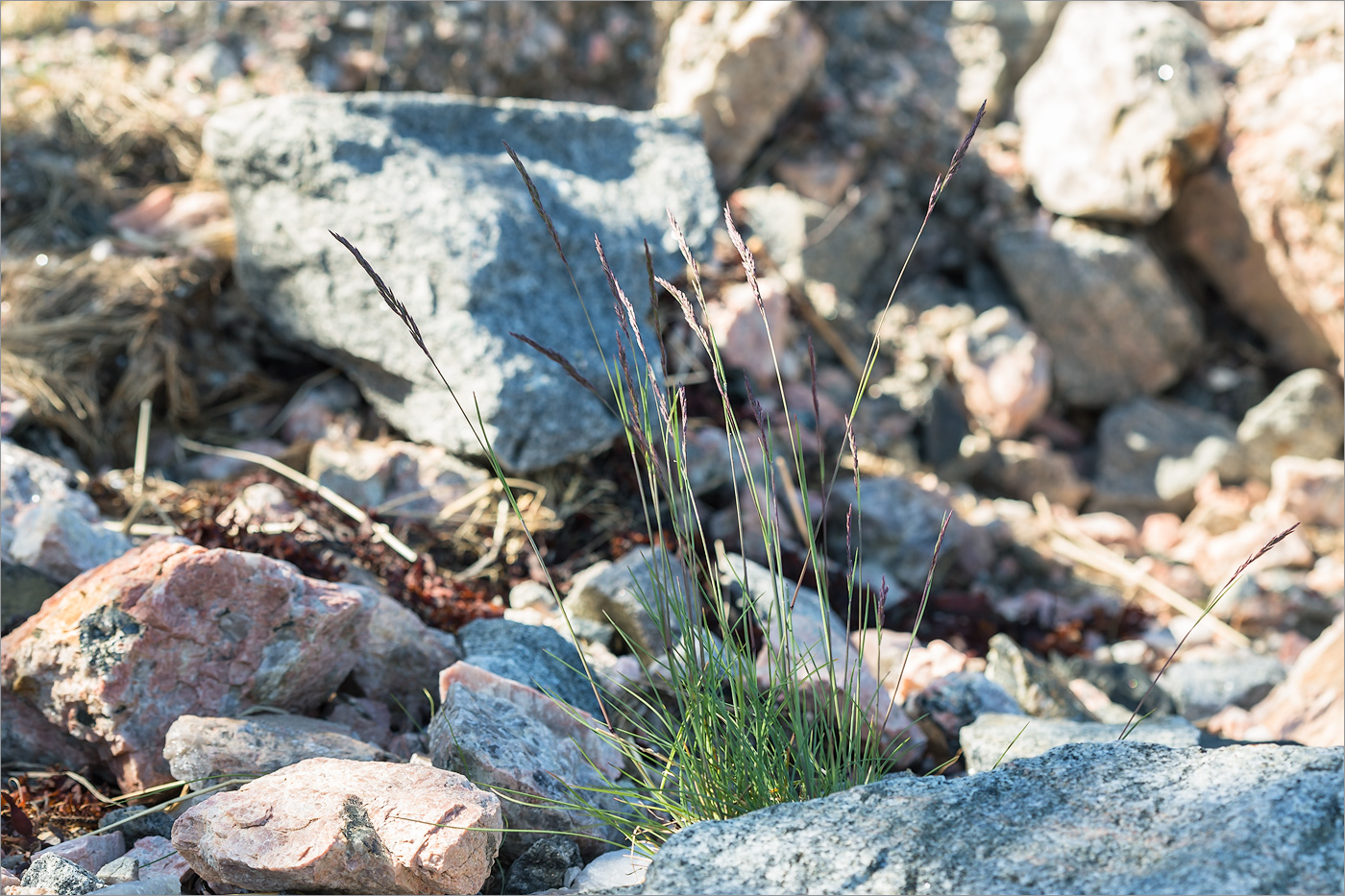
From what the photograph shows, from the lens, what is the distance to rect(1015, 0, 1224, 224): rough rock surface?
5203 mm

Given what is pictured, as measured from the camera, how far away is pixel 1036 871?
4.24 feet

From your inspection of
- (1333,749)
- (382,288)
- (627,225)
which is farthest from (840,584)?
(382,288)

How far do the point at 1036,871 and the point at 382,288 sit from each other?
117cm

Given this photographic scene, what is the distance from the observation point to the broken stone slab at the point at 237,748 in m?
1.93

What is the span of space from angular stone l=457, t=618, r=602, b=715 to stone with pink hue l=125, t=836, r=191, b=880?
73 centimetres

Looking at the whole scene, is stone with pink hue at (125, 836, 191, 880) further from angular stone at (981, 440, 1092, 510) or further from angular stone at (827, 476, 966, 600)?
angular stone at (981, 440, 1092, 510)

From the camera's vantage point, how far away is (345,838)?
5.24 feet

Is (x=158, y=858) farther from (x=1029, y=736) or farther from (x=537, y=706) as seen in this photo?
(x=1029, y=736)

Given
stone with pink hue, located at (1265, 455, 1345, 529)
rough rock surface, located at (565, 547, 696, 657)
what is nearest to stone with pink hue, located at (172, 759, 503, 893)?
rough rock surface, located at (565, 547, 696, 657)

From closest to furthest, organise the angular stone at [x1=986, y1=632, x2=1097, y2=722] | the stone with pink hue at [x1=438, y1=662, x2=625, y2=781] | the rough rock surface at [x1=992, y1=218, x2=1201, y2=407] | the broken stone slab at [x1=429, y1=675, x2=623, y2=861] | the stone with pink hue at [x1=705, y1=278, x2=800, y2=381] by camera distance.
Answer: the broken stone slab at [x1=429, y1=675, x2=623, y2=861] → the stone with pink hue at [x1=438, y1=662, x2=625, y2=781] → the angular stone at [x1=986, y1=632, x2=1097, y2=722] → the stone with pink hue at [x1=705, y1=278, x2=800, y2=381] → the rough rock surface at [x1=992, y1=218, x2=1201, y2=407]

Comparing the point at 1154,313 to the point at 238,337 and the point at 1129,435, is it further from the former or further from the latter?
the point at 238,337

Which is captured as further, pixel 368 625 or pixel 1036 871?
pixel 368 625

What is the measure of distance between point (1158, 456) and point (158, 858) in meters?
5.19

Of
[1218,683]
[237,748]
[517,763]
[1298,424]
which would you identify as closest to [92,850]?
[237,748]
